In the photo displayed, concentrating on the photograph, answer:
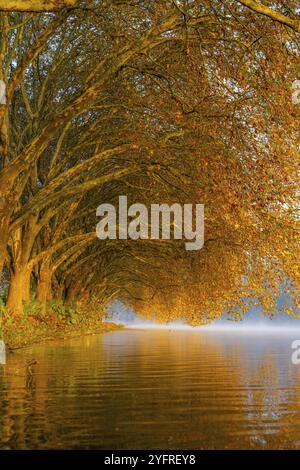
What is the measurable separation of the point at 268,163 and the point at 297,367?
16.8 feet

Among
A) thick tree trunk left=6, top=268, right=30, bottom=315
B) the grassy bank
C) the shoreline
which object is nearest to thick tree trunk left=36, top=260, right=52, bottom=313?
the grassy bank

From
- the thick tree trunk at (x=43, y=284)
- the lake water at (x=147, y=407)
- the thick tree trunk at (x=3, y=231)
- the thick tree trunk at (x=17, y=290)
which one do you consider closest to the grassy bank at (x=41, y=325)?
the thick tree trunk at (x=17, y=290)

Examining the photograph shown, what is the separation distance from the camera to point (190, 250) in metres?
36.0

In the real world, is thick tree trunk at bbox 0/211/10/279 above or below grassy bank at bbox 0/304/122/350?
above

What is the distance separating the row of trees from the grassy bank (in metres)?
0.90

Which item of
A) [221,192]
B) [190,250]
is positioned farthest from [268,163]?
[190,250]

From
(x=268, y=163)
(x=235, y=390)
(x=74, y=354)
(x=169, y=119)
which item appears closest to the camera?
(x=235, y=390)

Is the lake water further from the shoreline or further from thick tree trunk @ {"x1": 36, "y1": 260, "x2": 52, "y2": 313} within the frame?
thick tree trunk @ {"x1": 36, "y1": 260, "x2": 52, "y2": 313}

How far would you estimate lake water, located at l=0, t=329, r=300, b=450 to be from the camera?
Answer: 6211mm

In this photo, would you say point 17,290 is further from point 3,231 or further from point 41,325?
point 3,231

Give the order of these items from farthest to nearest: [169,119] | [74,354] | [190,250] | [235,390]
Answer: [190,250] < [169,119] < [74,354] < [235,390]

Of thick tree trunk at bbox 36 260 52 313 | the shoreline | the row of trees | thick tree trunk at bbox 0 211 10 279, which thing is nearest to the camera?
the row of trees

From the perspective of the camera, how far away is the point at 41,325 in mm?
29625
